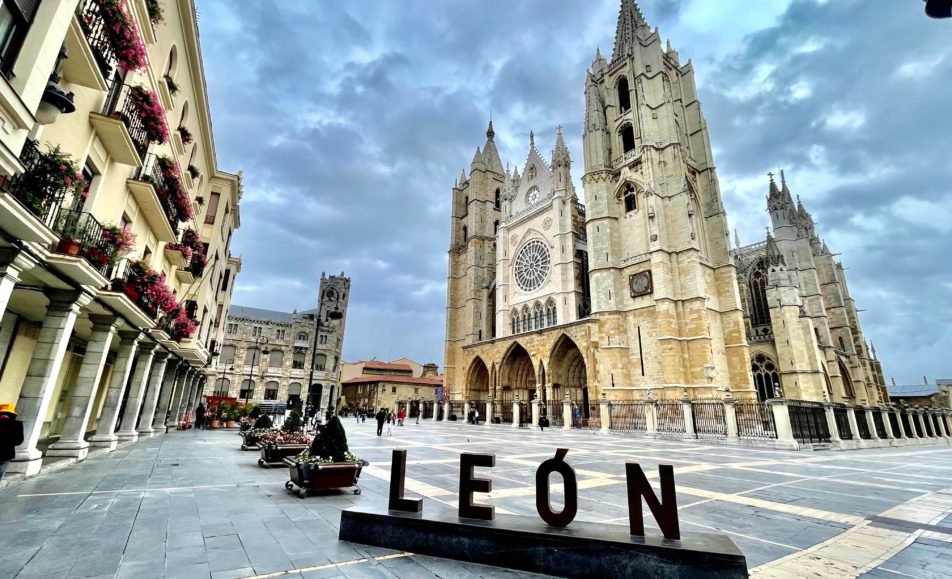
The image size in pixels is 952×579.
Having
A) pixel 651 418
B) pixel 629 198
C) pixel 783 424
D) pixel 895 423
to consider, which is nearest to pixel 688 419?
pixel 651 418

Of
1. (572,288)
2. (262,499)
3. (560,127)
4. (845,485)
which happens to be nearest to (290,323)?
(572,288)

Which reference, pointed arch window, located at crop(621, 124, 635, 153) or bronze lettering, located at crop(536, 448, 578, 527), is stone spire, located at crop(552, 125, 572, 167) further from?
bronze lettering, located at crop(536, 448, 578, 527)

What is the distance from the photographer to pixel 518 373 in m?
38.9

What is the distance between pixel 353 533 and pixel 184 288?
1897 cm

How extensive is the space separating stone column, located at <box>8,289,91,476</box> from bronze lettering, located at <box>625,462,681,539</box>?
9.89 m

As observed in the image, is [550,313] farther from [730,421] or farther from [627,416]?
[730,421]

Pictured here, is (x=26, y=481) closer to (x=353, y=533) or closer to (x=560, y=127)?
(x=353, y=533)

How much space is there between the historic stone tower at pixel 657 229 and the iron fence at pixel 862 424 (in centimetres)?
642

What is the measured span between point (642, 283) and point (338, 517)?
29163 mm

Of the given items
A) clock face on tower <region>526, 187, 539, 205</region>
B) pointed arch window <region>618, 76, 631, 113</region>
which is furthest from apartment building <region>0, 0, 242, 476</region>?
pointed arch window <region>618, 76, 631, 113</region>

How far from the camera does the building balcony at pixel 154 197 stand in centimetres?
1059

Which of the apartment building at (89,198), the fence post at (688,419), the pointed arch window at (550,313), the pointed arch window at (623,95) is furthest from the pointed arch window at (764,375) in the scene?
the apartment building at (89,198)

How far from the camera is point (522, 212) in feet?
141

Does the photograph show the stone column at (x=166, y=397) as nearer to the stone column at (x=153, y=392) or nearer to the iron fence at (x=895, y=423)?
the stone column at (x=153, y=392)
